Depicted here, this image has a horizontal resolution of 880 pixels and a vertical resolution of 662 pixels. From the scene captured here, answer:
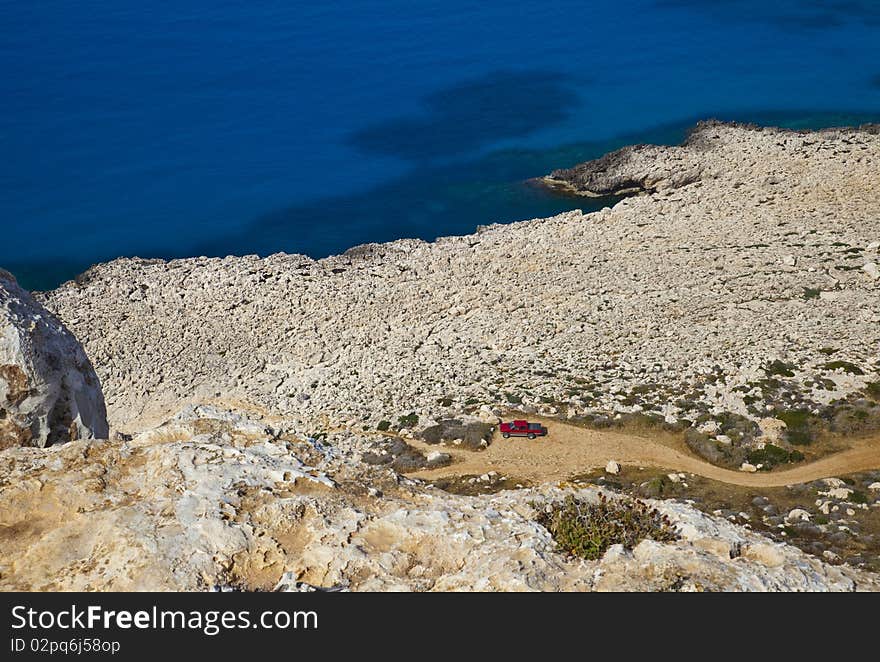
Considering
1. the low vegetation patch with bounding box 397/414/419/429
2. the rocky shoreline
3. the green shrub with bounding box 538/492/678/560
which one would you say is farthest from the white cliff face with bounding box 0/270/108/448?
the low vegetation patch with bounding box 397/414/419/429

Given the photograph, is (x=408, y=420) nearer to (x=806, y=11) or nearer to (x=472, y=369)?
(x=472, y=369)

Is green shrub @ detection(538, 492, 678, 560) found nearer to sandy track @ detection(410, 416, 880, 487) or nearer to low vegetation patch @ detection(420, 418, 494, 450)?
sandy track @ detection(410, 416, 880, 487)

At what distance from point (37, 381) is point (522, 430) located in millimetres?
18273

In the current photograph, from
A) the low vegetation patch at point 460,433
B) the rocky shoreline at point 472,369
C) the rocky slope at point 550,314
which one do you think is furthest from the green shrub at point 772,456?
the low vegetation patch at point 460,433

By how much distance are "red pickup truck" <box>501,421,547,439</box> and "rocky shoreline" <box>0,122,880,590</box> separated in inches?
59.2

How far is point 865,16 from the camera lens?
97.3 meters

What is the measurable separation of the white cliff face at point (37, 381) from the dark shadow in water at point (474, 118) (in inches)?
2119

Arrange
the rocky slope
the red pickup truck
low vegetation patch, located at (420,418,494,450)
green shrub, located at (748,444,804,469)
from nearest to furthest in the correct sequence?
green shrub, located at (748,444,804,469) < the red pickup truck < low vegetation patch, located at (420,418,494,450) < the rocky slope

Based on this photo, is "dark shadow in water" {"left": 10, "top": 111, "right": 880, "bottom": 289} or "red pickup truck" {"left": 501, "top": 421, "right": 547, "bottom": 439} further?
"dark shadow in water" {"left": 10, "top": 111, "right": 880, "bottom": 289}

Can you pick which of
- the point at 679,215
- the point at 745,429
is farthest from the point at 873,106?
the point at 745,429

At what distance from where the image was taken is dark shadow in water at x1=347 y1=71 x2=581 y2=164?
74.9 metres

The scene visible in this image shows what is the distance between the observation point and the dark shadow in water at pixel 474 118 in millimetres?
74875

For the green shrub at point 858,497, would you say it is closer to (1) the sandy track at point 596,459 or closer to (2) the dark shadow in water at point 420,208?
(1) the sandy track at point 596,459

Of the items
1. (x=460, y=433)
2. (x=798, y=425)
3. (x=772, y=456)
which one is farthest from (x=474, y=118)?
(x=772, y=456)
